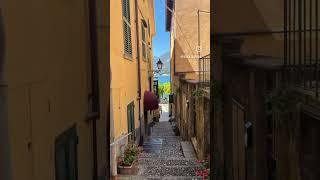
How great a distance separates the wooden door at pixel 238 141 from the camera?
23.2ft

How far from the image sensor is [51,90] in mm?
4801

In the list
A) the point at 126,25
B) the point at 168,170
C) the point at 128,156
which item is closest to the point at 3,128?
the point at 168,170

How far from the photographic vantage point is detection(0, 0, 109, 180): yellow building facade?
3.52 m

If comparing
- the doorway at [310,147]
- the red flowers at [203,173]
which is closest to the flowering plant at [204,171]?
the red flowers at [203,173]

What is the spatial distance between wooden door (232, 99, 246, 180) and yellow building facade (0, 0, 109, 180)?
2.00 m

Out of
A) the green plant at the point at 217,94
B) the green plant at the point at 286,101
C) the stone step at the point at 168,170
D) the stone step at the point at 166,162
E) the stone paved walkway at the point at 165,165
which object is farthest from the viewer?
the stone step at the point at 166,162

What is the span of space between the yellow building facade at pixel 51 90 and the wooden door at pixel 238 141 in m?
2.00

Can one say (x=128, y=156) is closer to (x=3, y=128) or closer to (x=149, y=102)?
(x=3, y=128)

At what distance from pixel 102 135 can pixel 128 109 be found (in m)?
8.22

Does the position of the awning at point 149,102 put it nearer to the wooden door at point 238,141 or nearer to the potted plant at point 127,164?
the potted plant at point 127,164

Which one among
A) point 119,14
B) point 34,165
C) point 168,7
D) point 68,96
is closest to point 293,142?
point 34,165

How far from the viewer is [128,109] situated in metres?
16.3

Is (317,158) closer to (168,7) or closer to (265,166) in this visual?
(265,166)

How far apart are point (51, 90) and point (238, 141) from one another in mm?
3653
